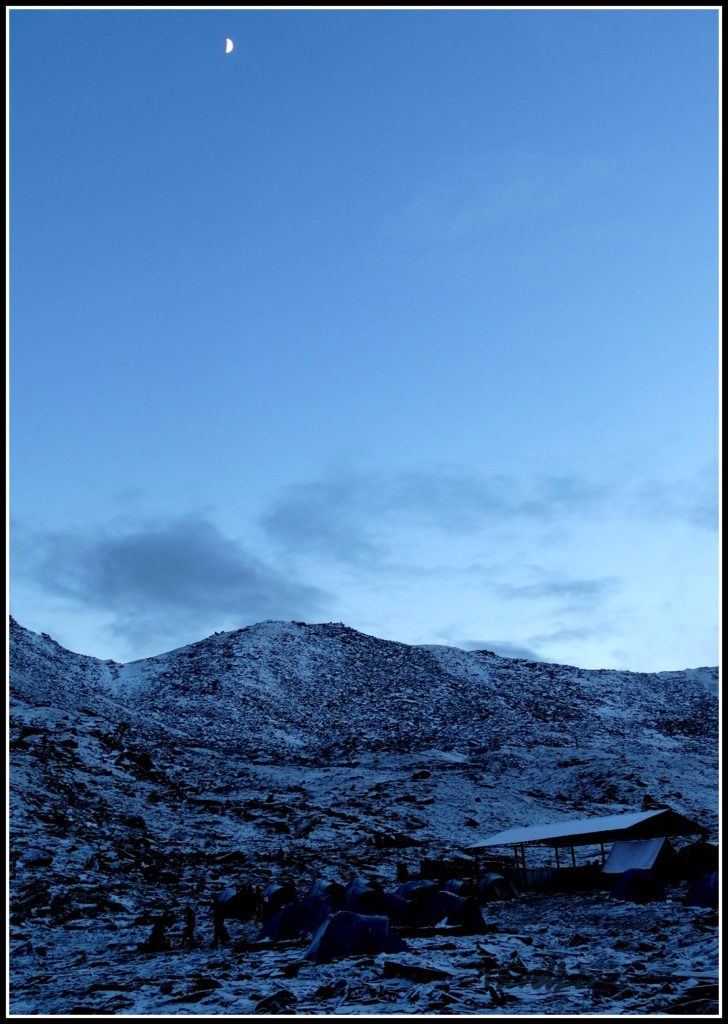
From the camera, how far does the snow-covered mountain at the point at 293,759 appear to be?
35.4 meters

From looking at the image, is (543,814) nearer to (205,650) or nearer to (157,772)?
(157,772)

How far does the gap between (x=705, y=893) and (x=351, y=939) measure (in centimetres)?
1290

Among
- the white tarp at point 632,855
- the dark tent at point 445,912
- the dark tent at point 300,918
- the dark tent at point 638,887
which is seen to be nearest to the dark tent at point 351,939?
the dark tent at point 300,918

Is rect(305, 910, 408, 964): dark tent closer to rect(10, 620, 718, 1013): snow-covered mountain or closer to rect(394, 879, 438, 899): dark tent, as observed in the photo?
rect(10, 620, 718, 1013): snow-covered mountain

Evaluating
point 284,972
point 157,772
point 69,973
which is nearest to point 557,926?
point 284,972

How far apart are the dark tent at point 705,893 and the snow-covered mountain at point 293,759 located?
15.9m

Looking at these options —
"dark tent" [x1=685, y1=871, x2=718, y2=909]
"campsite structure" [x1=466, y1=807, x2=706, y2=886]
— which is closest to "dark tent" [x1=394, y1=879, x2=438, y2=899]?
"dark tent" [x1=685, y1=871, x2=718, y2=909]

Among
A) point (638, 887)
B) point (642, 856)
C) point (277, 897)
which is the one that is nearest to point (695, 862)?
point (642, 856)

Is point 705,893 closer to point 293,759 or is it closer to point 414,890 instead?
point 414,890

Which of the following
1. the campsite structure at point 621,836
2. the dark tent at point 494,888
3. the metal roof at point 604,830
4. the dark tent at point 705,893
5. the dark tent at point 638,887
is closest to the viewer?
the dark tent at point 705,893

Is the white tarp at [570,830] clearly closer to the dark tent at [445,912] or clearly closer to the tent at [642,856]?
the tent at [642,856]

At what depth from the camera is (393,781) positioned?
179ft

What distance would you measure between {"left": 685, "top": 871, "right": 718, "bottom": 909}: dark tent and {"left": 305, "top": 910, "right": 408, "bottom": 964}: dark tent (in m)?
11.5

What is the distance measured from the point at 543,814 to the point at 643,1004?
38.8m
